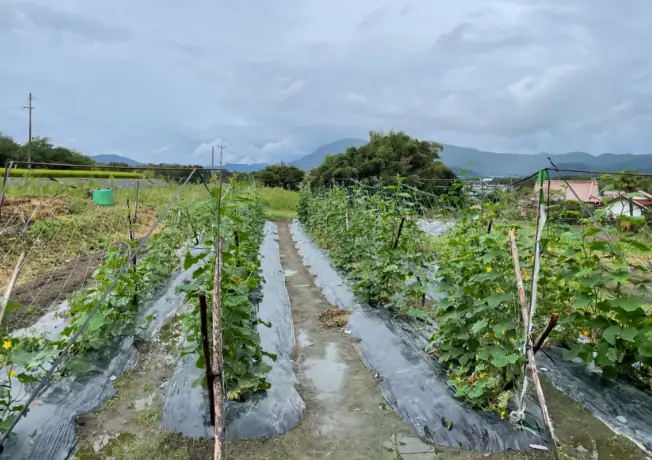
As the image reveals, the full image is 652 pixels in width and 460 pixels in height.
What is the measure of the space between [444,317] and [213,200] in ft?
7.04

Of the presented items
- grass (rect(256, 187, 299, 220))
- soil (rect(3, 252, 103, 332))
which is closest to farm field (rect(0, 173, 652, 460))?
soil (rect(3, 252, 103, 332))

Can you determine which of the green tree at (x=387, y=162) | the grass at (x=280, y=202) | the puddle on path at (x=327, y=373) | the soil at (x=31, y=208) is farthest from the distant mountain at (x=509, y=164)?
the soil at (x=31, y=208)

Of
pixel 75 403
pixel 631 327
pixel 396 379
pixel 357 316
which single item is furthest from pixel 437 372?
pixel 75 403

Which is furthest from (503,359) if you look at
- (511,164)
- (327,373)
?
(511,164)

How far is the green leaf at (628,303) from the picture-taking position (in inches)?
127

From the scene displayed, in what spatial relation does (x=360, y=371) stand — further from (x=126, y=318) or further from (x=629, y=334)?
(x=126, y=318)

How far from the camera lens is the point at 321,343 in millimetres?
5395

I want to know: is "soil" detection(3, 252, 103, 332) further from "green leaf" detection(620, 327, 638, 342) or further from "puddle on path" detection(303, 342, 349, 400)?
"green leaf" detection(620, 327, 638, 342)

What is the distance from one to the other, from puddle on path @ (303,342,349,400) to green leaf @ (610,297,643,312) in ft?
7.58

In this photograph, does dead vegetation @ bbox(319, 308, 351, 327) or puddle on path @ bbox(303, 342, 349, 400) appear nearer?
puddle on path @ bbox(303, 342, 349, 400)

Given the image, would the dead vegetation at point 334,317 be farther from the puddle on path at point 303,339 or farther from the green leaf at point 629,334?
the green leaf at point 629,334

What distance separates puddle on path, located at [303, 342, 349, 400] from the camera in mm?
4230

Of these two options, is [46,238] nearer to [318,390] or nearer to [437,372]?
[318,390]

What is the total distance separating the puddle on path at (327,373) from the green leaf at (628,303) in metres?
2.31
